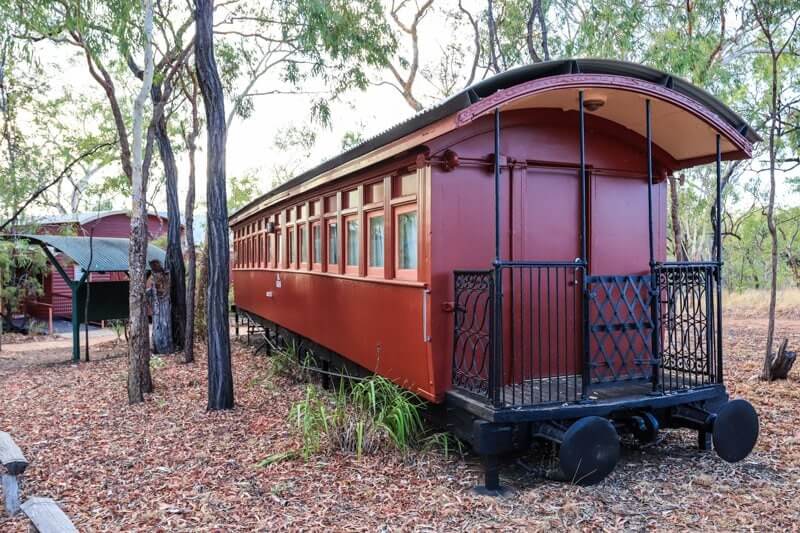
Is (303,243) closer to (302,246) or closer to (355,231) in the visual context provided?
(302,246)

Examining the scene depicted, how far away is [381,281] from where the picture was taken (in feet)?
18.8

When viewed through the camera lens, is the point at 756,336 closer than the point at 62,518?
No

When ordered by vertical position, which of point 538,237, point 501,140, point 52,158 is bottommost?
point 538,237

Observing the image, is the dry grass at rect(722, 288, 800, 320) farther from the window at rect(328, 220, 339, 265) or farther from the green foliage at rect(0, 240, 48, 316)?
the green foliage at rect(0, 240, 48, 316)

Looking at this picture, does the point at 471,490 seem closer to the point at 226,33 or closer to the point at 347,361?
the point at 347,361

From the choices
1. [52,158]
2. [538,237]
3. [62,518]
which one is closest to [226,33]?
[52,158]

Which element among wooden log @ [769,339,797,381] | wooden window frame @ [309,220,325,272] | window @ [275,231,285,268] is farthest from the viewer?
window @ [275,231,285,268]

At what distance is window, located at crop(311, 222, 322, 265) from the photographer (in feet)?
26.6

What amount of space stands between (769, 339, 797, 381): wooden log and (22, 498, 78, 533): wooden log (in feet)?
27.3

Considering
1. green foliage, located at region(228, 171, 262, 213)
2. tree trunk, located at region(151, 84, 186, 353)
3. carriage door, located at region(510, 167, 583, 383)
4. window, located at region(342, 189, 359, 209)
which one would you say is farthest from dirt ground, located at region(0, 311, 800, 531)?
green foliage, located at region(228, 171, 262, 213)

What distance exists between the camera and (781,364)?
26.4ft

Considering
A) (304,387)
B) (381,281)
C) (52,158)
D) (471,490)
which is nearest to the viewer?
(471,490)

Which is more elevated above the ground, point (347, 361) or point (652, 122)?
point (652, 122)

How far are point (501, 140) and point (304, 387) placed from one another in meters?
4.67
